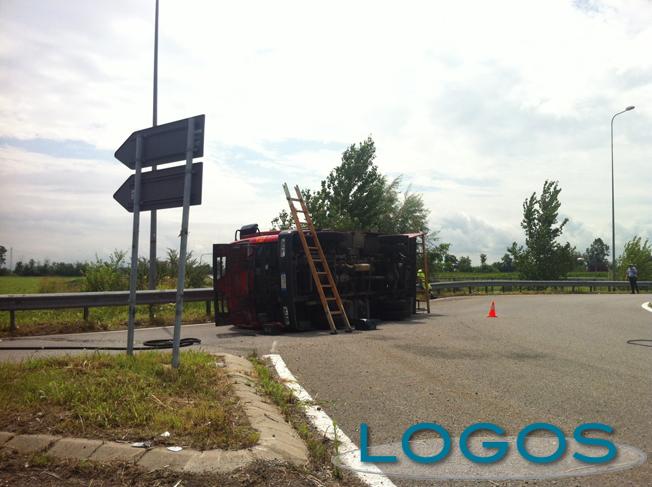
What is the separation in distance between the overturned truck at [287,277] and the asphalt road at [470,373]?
69 cm

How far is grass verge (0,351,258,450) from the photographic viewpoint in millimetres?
4496

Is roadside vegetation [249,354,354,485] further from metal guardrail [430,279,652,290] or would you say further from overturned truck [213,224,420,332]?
metal guardrail [430,279,652,290]

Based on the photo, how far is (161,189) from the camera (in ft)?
24.2

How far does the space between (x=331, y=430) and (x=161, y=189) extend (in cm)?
374

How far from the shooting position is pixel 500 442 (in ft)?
15.8

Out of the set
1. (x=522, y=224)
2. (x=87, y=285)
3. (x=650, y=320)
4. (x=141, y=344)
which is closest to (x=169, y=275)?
(x=87, y=285)

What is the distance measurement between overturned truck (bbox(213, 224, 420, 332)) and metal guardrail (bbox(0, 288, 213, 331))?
5.18 ft

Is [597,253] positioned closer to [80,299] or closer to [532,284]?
[532,284]

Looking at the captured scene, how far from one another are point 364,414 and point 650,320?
499 inches

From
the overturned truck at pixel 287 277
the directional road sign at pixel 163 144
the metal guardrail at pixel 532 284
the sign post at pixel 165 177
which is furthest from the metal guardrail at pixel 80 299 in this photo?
the metal guardrail at pixel 532 284

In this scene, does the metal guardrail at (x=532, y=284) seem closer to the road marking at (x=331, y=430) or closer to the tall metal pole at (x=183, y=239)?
the road marking at (x=331, y=430)

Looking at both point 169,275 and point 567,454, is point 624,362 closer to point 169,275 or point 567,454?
point 567,454

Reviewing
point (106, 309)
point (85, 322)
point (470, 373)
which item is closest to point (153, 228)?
point (106, 309)

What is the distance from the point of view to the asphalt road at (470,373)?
5.46 meters
